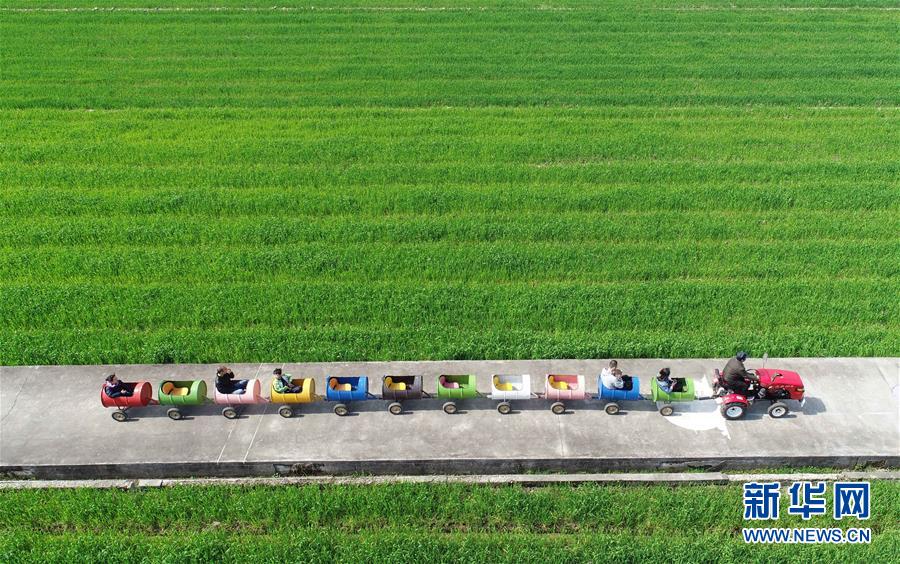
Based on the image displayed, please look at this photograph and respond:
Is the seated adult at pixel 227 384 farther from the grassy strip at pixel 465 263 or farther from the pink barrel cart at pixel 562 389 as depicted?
the pink barrel cart at pixel 562 389

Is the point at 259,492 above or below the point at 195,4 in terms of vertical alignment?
below

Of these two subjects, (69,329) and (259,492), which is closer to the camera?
(259,492)

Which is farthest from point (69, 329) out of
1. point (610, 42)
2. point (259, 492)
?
point (610, 42)

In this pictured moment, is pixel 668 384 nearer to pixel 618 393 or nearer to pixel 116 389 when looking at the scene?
pixel 618 393

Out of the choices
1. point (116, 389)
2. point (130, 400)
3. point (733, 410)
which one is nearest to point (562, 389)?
point (733, 410)

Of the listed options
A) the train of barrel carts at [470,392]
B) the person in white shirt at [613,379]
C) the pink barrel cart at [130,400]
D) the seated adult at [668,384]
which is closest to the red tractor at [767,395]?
the train of barrel carts at [470,392]

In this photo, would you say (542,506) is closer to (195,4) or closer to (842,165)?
(842,165)
